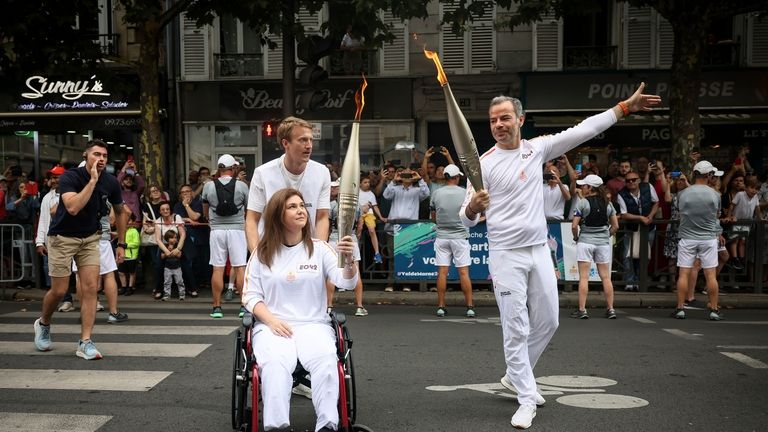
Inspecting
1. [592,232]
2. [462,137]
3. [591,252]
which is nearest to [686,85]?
[592,232]

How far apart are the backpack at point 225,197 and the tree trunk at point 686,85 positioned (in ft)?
28.3

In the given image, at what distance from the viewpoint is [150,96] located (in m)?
14.6

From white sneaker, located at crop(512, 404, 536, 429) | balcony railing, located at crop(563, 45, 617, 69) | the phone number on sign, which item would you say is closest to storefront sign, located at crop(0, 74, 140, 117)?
the phone number on sign

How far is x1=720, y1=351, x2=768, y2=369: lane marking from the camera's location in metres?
6.82

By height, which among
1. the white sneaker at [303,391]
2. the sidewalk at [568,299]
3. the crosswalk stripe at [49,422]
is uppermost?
the white sneaker at [303,391]

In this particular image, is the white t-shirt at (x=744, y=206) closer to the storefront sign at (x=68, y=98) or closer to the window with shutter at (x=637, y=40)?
the window with shutter at (x=637, y=40)

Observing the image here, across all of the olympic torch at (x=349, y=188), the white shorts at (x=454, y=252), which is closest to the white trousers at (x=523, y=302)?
the olympic torch at (x=349, y=188)

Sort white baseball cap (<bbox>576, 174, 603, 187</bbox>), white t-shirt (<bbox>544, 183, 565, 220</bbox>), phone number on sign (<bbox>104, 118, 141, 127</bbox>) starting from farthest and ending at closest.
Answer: phone number on sign (<bbox>104, 118, 141, 127</bbox>)
white t-shirt (<bbox>544, 183, 565, 220</bbox>)
white baseball cap (<bbox>576, 174, 603, 187</bbox>)

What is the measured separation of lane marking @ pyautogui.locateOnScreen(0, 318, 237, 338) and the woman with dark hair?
4470mm

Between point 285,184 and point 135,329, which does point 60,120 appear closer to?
point 135,329

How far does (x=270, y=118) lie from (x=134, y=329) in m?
12.4

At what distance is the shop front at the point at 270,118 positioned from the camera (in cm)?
2022

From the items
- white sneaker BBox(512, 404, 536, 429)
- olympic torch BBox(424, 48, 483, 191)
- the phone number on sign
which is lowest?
white sneaker BBox(512, 404, 536, 429)

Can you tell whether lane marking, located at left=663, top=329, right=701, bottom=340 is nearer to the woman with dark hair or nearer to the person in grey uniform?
the woman with dark hair
